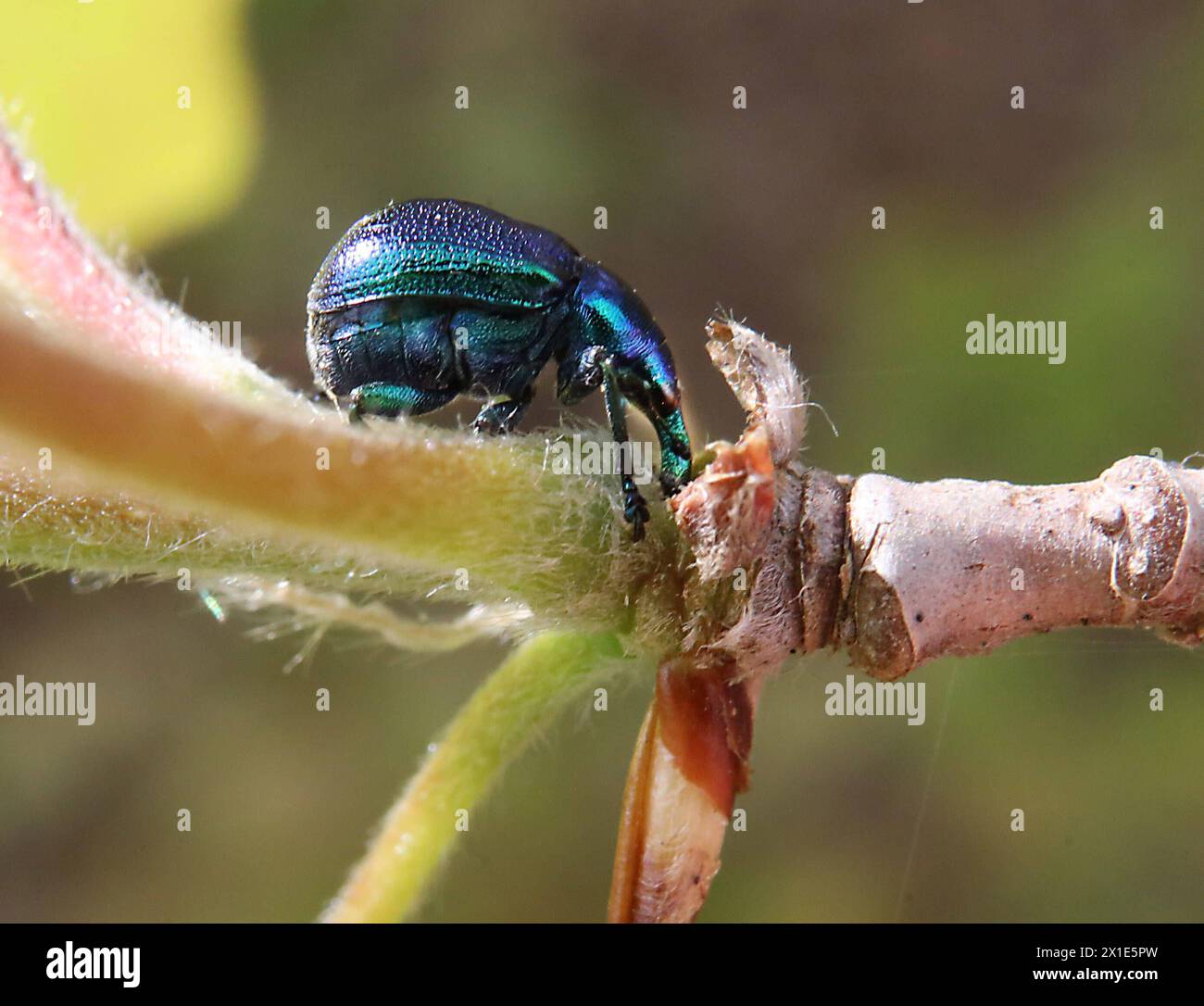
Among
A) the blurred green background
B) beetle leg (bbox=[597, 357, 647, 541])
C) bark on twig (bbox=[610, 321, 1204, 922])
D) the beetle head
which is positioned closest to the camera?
bark on twig (bbox=[610, 321, 1204, 922])

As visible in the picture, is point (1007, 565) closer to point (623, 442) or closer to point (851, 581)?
point (851, 581)

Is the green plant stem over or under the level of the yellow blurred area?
under

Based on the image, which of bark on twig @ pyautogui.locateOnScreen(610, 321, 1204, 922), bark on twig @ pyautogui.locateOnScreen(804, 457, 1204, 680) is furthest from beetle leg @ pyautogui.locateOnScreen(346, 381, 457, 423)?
bark on twig @ pyautogui.locateOnScreen(804, 457, 1204, 680)

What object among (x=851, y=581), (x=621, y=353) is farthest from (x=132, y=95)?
(x=851, y=581)

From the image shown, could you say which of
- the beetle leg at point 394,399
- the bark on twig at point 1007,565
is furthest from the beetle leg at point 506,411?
the bark on twig at point 1007,565

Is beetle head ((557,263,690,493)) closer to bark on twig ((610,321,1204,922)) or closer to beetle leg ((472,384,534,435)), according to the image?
beetle leg ((472,384,534,435))
